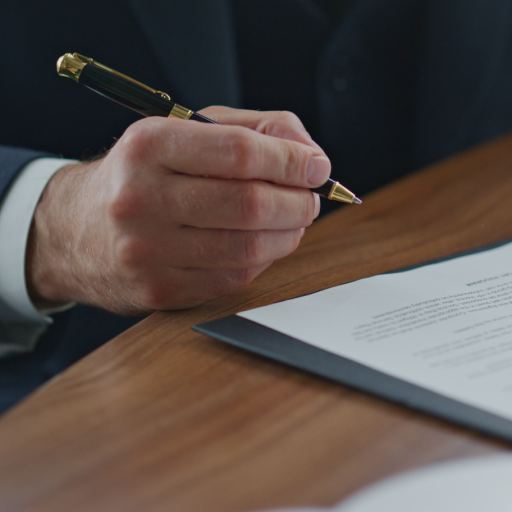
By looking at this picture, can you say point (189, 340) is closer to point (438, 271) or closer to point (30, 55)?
point (438, 271)

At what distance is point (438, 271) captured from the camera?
0.51 metres

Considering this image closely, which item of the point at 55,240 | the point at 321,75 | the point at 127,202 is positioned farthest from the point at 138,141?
the point at 321,75

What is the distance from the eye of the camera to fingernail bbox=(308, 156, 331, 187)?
0.46m

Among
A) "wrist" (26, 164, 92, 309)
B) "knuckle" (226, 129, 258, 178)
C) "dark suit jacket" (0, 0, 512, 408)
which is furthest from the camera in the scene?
"dark suit jacket" (0, 0, 512, 408)

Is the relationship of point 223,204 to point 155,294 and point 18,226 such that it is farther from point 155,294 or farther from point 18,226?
point 18,226

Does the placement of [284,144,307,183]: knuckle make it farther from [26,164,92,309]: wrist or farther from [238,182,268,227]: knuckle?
[26,164,92,309]: wrist

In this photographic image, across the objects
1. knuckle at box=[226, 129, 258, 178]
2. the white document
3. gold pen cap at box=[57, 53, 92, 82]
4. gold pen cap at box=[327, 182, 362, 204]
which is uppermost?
gold pen cap at box=[57, 53, 92, 82]

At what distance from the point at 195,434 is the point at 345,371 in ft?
0.26

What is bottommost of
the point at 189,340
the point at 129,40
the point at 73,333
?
the point at 73,333

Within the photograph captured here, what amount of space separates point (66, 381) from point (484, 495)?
214 millimetres

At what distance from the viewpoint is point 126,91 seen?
0.50 metres

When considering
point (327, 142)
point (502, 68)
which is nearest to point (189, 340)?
point (327, 142)

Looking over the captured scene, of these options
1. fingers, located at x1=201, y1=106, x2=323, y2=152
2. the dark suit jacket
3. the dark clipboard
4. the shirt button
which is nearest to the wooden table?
the dark clipboard

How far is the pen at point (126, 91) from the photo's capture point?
494mm
